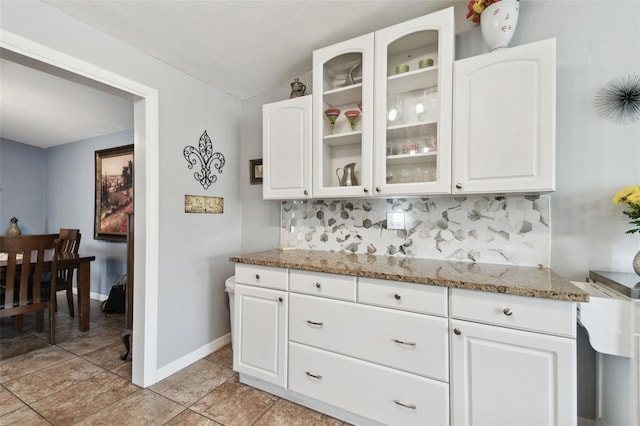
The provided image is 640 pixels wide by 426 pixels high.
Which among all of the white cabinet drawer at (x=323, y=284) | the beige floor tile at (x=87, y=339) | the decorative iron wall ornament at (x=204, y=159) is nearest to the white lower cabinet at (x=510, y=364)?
the white cabinet drawer at (x=323, y=284)

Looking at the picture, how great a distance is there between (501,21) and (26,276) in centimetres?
400

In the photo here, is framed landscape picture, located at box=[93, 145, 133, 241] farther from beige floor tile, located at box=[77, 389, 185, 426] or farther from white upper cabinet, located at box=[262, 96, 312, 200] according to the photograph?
white upper cabinet, located at box=[262, 96, 312, 200]

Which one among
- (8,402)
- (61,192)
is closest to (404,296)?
(8,402)

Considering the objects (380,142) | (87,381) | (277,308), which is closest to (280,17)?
(380,142)

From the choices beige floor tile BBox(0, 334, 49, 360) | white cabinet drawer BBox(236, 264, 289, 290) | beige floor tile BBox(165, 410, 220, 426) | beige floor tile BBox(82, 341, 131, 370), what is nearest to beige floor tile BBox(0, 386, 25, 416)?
beige floor tile BBox(82, 341, 131, 370)

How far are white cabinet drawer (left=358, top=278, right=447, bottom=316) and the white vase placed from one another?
1.36 m

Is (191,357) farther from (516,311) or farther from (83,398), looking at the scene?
(516,311)

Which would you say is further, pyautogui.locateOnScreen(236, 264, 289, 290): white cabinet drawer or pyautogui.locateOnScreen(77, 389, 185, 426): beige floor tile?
pyautogui.locateOnScreen(236, 264, 289, 290): white cabinet drawer

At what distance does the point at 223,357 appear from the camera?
2.36m

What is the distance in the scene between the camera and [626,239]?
142cm

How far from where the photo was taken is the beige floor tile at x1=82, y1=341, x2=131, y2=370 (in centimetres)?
224

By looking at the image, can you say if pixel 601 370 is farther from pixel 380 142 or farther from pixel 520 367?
pixel 380 142

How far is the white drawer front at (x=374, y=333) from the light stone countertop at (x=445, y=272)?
19 cm

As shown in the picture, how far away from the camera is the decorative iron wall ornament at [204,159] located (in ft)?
7.41
